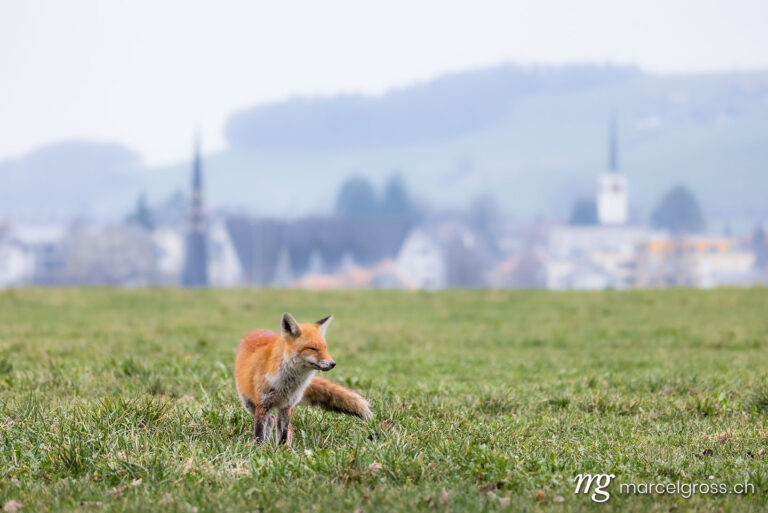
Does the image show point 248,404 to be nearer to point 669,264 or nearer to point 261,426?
point 261,426

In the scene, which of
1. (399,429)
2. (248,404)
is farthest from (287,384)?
(399,429)

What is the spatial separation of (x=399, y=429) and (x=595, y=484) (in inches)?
77.0

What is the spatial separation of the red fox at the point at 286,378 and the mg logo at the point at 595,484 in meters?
2.15

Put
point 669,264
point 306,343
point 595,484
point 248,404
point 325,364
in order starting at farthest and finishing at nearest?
point 669,264 → point 248,404 → point 306,343 → point 325,364 → point 595,484

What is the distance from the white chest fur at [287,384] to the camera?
716 cm

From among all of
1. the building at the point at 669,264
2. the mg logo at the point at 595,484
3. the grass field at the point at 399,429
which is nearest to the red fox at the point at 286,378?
the grass field at the point at 399,429

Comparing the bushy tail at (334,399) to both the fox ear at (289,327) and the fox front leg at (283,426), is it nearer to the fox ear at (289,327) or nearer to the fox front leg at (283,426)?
the fox front leg at (283,426)

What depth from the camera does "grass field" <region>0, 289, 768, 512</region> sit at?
19.7 feet

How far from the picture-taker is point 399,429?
296 inches

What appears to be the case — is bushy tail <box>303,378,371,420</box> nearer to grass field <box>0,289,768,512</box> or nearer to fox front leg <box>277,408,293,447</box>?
grass field <box>0,289,768,512</box>

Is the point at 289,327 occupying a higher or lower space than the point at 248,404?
higher

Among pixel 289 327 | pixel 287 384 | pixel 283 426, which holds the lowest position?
pixel 283 426

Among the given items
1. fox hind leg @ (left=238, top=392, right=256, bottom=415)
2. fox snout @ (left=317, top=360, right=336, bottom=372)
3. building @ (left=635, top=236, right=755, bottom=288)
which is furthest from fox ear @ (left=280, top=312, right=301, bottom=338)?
building @ (left=635, top=236, right=755, bottom=288)

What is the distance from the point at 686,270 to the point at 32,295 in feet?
565
